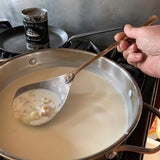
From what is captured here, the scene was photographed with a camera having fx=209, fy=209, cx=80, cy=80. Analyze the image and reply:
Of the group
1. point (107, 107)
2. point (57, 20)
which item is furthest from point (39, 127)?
point (57, 20)

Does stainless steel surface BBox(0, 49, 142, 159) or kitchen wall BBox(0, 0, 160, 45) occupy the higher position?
kitchen wall BBox(0, 0, 160, 45)

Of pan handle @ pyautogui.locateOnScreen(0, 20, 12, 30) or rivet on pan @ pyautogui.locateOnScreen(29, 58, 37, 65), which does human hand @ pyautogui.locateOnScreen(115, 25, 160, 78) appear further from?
pan handle @ pyautogui.locateOnScreen(0, 20, 12, 30)

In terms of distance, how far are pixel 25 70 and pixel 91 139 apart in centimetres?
35

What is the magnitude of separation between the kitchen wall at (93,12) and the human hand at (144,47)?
15 centimetres

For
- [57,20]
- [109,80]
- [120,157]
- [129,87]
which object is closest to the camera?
[120,157]

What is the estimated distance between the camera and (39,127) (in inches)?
21.6

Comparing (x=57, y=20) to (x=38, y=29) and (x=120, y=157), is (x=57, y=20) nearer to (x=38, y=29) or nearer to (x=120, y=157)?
(x=38, y=29)

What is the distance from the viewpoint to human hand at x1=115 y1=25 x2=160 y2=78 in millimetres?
601

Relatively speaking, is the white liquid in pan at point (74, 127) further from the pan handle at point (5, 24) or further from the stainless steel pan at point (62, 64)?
the pan handle at point (5, 24)

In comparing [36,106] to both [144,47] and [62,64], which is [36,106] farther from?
[144,47]

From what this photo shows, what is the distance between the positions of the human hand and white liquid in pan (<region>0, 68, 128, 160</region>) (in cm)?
12

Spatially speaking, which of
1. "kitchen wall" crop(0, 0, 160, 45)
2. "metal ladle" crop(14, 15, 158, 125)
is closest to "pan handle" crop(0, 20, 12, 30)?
"kitchen wall" crop(0, 0, 160, 45)

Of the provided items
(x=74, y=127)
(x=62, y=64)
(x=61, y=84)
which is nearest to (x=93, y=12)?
(x=62, y=64)

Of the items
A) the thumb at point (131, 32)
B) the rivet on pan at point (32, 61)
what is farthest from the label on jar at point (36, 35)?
the thumb at point (131, 32)
